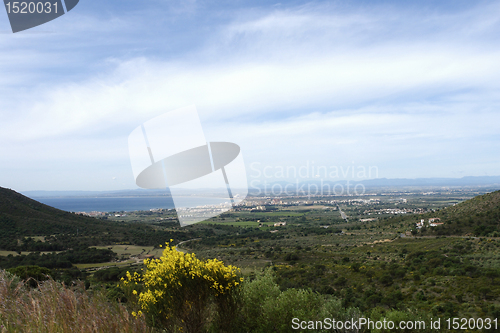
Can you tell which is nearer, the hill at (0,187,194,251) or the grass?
the hill at (0,187,194,251)

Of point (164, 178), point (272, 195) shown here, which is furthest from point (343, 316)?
point (272, 195)

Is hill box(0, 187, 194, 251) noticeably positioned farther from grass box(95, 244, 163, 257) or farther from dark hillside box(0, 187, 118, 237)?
grass box(95, 244, 163, 257)

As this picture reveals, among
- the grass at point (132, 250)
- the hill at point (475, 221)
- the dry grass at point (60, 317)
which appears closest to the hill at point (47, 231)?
the grass at point (132, 250)

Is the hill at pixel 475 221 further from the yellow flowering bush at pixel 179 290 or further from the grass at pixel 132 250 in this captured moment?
the grass at pixel 132 250

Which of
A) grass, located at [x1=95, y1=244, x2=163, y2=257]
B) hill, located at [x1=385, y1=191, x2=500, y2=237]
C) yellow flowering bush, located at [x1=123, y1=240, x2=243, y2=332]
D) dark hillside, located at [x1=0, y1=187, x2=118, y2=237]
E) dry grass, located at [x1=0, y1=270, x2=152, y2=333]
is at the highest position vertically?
dry grass, located at [x1=0, y1=270, x2=152, y2=333]

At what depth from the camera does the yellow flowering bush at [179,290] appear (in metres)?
6.20

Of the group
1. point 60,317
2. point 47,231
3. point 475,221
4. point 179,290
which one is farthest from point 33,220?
point 475,221

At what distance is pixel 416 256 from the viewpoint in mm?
28734

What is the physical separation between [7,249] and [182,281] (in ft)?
138

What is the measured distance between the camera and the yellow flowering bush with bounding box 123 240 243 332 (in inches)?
244

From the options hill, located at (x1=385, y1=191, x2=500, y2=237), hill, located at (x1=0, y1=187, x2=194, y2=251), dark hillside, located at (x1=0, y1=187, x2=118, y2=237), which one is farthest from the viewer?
dark hillside, located at (x1=0, y1=187, x2=118, y2=237)

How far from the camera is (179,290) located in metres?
6.34

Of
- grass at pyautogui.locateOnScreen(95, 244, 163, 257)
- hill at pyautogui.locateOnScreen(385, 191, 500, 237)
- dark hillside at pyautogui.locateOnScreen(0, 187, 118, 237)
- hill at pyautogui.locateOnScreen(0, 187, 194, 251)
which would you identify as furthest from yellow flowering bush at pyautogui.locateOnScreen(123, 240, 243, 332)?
dark hillside at pyautogui.locateOnScreen(0, 187, 118, 237)

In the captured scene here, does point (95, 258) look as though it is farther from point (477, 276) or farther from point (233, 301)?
point (477, 276)
